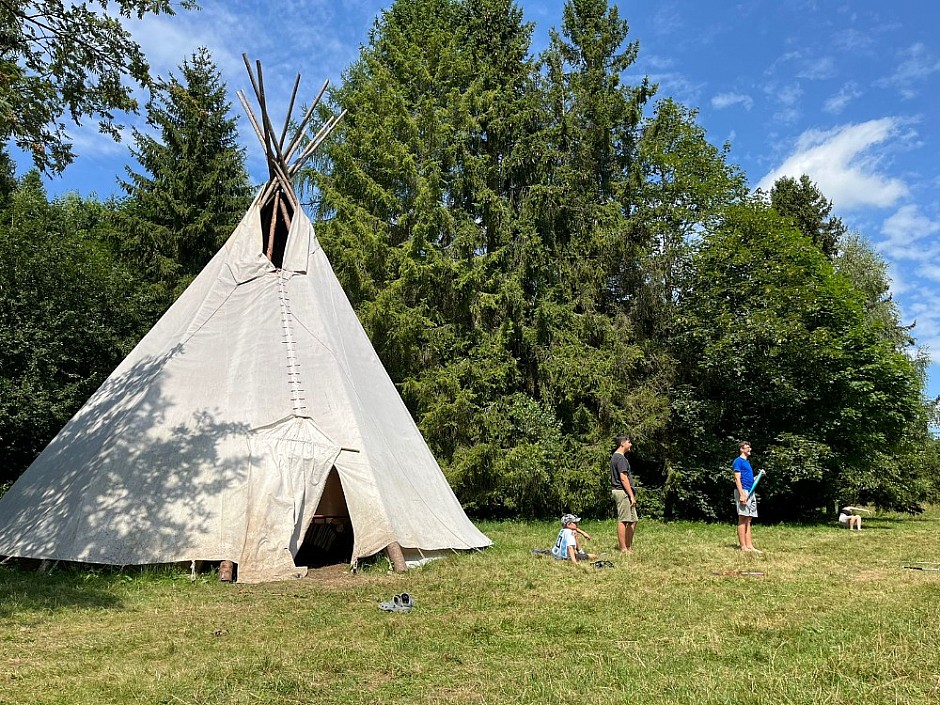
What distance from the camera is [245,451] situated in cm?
838

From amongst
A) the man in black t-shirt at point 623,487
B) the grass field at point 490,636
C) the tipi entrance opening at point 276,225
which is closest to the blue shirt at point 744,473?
the grass field at point 490,636

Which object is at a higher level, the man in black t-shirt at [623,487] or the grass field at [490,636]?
the man in black t-shirt at [623,487]

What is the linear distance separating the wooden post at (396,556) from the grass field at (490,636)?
235 mm

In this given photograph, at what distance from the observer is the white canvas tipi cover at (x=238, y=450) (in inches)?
309

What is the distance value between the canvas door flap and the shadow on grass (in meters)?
1.39

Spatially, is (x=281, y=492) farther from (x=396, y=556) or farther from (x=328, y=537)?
(x=328, y=537)

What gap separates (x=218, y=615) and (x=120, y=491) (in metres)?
2.94

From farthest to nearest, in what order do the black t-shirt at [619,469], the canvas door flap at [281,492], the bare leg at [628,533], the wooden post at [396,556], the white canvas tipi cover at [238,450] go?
1. the bare leg at [628,533]
2. the black t-shirt at [619,469]
3. the wooden post at [396,556]
4. the white canvas tipi cover at [238,450]
5. the canvas door flap at [281,492]

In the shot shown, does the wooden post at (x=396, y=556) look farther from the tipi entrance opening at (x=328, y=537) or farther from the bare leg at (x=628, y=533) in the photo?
the bare leg at (x=628, y=533)

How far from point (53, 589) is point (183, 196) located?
1711 cm

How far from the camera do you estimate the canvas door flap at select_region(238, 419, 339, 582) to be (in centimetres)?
770

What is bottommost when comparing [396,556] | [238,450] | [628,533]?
[396,556]

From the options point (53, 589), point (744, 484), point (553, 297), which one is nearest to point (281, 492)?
A: point (53, 589)

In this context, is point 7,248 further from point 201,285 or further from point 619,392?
point 619,392
